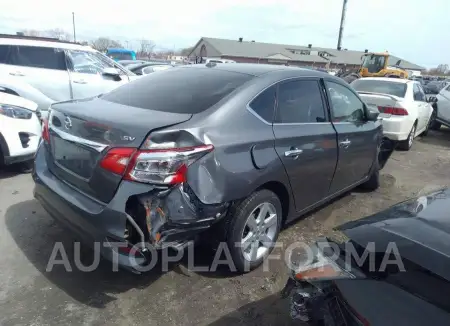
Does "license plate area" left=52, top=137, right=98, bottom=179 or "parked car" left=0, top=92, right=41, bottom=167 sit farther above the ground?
"license plate area" left=52, top=137, right=98, bottom=179

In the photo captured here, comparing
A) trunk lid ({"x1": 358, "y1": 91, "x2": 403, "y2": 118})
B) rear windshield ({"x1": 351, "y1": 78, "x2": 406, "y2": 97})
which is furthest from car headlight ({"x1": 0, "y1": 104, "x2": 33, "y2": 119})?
rear windshield ({"x1": 351, "y1": 78, "x2": 406, "y2": 97})

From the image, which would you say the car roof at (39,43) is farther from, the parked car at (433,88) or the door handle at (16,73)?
the parked car at (433,88)

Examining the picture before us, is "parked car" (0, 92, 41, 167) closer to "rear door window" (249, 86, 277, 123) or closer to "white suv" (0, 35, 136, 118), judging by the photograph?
"white suv" (0, 35, 136, 118)

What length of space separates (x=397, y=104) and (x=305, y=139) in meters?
5.09

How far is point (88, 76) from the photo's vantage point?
22.8 ft

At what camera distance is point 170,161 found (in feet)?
7.30

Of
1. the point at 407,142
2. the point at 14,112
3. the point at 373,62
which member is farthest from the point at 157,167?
the point at 373,62

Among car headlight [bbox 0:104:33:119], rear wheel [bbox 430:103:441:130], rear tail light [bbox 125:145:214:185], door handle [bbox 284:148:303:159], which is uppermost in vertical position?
rear tail light [bbox 125:145:214:185]

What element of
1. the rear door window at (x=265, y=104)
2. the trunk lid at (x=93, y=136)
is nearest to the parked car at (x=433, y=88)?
the rear door window at (x=265, y=104)

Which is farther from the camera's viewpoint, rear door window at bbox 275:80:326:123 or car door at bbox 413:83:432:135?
car door at bbox 413:83:432:135

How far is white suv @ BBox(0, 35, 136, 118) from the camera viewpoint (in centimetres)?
639

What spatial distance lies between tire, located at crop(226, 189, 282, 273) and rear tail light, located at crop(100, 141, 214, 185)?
0.63m

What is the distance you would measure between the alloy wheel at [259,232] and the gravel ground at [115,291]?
18 cm

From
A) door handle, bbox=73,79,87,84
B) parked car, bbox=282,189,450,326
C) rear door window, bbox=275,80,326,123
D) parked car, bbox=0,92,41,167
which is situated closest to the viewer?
parked car, bbox=282,189,450,326
